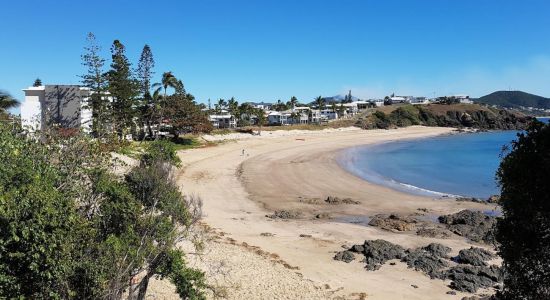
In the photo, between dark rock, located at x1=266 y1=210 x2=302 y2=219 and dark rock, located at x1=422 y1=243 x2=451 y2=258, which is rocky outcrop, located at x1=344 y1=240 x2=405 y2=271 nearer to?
dark rock, located at x1=422 y1=243 x2=451 y2=258

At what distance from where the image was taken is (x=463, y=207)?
27.0 m

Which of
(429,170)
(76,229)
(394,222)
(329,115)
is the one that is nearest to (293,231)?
(394,222)

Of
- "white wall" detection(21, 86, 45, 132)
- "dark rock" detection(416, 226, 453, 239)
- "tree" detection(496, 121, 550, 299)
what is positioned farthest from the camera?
"white wall" detection(21, 86, 45, 132)

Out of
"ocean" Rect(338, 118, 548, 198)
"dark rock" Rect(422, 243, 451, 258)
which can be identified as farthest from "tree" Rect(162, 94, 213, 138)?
"dark rock" Rect(422, 243, 451, 258)

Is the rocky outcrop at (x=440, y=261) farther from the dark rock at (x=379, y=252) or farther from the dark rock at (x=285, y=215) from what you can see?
the dark rock at (x=285, y=215)

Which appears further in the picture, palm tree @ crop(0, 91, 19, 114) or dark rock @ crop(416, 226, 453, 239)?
palm tree @ crop(0, 91, 19, 114)

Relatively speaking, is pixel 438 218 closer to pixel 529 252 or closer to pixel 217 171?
pixel 529 252

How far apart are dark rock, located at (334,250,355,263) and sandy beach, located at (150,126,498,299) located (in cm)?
34

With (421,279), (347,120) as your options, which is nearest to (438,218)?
(421,279)

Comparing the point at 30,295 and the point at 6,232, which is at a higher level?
the point at 6,232

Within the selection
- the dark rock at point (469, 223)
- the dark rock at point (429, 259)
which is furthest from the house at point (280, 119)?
the dark rock at point (429, 259)

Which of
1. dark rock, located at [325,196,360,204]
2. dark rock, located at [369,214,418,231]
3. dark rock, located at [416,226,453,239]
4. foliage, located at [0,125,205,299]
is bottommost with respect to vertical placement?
dark rock, located at [416,226,453,239]

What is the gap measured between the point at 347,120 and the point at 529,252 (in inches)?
4192

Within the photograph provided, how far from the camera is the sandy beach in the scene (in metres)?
14.1
